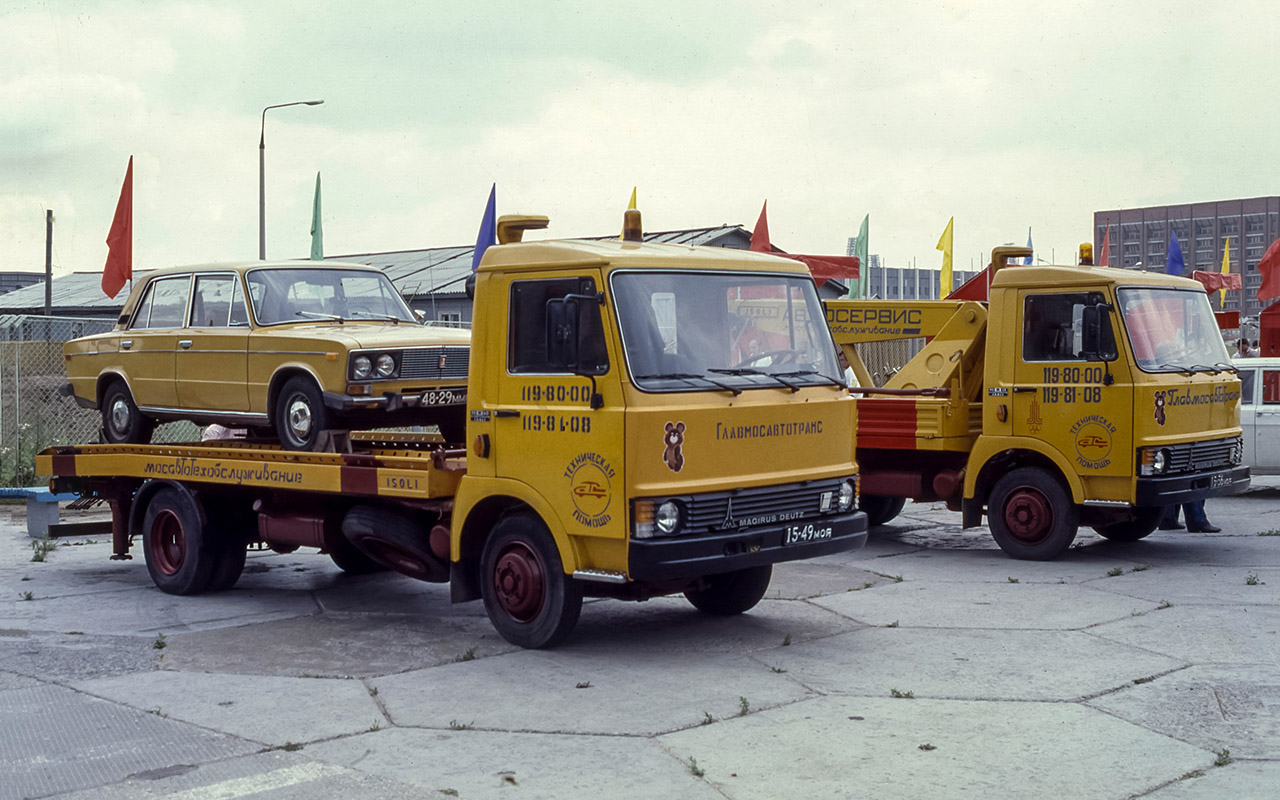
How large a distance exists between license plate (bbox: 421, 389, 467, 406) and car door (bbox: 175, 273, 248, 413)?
1.49 m

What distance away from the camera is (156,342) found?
10.9m

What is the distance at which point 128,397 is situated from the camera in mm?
11250

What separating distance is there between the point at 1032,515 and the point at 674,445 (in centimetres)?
550

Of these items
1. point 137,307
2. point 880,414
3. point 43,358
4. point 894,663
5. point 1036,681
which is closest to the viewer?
point 1036,681

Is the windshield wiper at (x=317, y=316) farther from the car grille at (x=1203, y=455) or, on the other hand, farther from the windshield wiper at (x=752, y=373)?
the car grille at (x=1203, y=455)

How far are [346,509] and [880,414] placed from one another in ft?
18.1

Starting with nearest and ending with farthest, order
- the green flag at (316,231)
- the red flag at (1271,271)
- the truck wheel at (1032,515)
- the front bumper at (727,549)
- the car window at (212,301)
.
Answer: the front bumper at (727,549) → the car window at (212,301) → the truck wheel at (1032,515) → the red flag at (1271,271) → the green flag at (316,231)

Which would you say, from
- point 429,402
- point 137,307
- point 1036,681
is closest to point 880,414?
point 429,402

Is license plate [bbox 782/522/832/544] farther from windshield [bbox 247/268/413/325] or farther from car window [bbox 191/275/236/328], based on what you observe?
car window [bbox 191/275/236/328]

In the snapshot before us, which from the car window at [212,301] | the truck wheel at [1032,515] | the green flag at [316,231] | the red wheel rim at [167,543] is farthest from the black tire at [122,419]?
the green flag at [316,231]

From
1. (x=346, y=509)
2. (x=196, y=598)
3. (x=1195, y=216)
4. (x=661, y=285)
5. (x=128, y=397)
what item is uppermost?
(x=1195, y=216)

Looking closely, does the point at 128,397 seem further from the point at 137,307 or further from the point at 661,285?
the point at 661,285

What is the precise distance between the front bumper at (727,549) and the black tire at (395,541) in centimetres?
202

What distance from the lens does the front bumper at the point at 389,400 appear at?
9.33m
